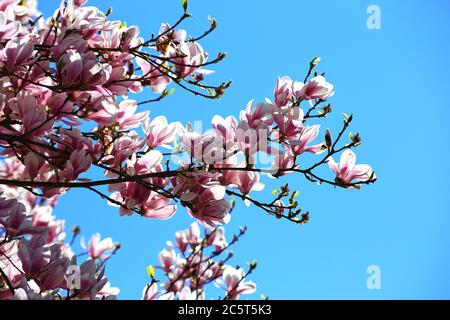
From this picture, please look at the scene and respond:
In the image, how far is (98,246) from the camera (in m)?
5.00

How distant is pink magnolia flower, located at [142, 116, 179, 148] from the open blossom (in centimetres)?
78

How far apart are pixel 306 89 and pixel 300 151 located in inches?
12.2

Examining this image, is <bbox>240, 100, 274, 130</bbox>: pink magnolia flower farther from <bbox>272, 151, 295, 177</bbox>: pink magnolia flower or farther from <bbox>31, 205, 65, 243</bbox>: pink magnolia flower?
<bbox>31, 205, 65, 243</bbox>: pink magnolia flower

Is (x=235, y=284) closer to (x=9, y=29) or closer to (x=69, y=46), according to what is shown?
(x=69, y=46)

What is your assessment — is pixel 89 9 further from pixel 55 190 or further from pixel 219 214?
pixel 219 214

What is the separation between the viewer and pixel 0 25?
7.13 feet

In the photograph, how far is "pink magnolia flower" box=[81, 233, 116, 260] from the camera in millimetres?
4988

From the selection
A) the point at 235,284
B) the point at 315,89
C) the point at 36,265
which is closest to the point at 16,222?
the point at 36,265

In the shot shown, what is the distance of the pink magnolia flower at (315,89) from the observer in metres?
2.33

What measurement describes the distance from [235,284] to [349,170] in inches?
80.2

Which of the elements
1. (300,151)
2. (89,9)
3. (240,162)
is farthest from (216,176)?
(89,9)

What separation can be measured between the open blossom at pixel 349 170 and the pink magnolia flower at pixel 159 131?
776mm

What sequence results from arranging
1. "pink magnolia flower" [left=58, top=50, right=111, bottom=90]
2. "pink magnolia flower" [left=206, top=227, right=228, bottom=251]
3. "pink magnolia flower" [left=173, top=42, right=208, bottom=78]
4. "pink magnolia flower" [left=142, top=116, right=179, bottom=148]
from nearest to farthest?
"pink magnolia flower" [left=58, top=50, right=111, bottom=90] < "pink magnolia flower" [left=142, top=116, right=179, bottom=148] < "pink magnolia flower" [left=173, top=42, right=208, bottom=78] < "pink magnolia flower" [left=206, top=227, right=228, bottom=251]

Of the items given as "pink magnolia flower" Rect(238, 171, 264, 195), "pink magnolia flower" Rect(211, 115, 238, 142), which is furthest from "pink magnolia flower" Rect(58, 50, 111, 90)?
"pink magnolia flower" Rect(238, 171, 264, 195)
